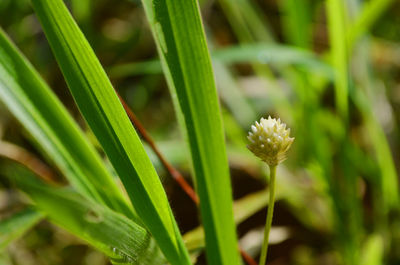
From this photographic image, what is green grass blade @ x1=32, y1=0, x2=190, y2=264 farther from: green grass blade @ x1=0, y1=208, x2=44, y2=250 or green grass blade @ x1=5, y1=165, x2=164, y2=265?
green grass blade @ x1=0, y1=208, x2=44, y2=250

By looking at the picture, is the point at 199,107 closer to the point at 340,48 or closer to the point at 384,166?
the point at 340,48

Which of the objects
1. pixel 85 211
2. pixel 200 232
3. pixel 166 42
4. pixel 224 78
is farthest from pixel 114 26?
pixel 85 211

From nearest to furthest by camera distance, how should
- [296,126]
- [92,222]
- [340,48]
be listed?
[92,222] → [340,48] → [296,126]

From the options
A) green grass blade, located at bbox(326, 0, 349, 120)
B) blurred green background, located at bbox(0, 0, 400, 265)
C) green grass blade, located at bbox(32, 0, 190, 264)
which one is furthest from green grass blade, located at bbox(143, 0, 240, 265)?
green grass blade, located at bbox(326, 0, 349, 120)

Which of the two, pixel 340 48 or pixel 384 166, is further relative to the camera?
pixel 384 166

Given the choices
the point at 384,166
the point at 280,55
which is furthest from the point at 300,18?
the point at 384,166

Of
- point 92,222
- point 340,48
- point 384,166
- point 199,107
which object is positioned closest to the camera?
point 92,222
